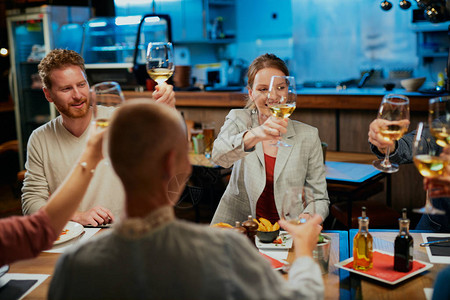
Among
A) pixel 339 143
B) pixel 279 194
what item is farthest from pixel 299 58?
pixel 279 194

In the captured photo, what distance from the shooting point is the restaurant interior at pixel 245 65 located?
429 cm

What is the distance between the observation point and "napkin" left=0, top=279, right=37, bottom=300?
1628 millimetres

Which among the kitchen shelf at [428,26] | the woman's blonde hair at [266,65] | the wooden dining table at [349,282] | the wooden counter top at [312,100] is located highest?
the kitchen shelf at [428,26]

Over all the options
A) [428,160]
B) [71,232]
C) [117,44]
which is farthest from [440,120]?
[117,44]

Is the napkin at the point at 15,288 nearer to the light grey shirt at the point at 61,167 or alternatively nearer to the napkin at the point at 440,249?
the light grey shirt at the point at 61,167

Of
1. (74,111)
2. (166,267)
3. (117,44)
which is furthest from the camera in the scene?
(117,44)

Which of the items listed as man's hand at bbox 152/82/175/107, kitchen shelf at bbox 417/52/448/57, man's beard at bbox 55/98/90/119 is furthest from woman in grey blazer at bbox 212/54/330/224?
kitchen shelf at bbox 417/52/448/57

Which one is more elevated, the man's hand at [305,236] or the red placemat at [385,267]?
the man's hand at [305,236]

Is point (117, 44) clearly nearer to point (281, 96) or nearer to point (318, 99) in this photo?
point (318, 99)

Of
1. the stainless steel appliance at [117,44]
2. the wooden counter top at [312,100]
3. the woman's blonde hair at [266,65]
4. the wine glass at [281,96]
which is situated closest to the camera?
the wine glass at [281,96]

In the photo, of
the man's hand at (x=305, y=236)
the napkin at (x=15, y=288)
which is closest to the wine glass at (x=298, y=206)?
the man's hand at (x=305, y=236)

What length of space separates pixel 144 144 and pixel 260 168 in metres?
1.60

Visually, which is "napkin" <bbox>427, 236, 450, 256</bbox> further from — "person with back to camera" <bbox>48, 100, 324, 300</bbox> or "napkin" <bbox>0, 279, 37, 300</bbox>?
"napkin" <bbox>0, 279, 37, 300</bbox>

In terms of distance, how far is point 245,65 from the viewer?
8.02m
